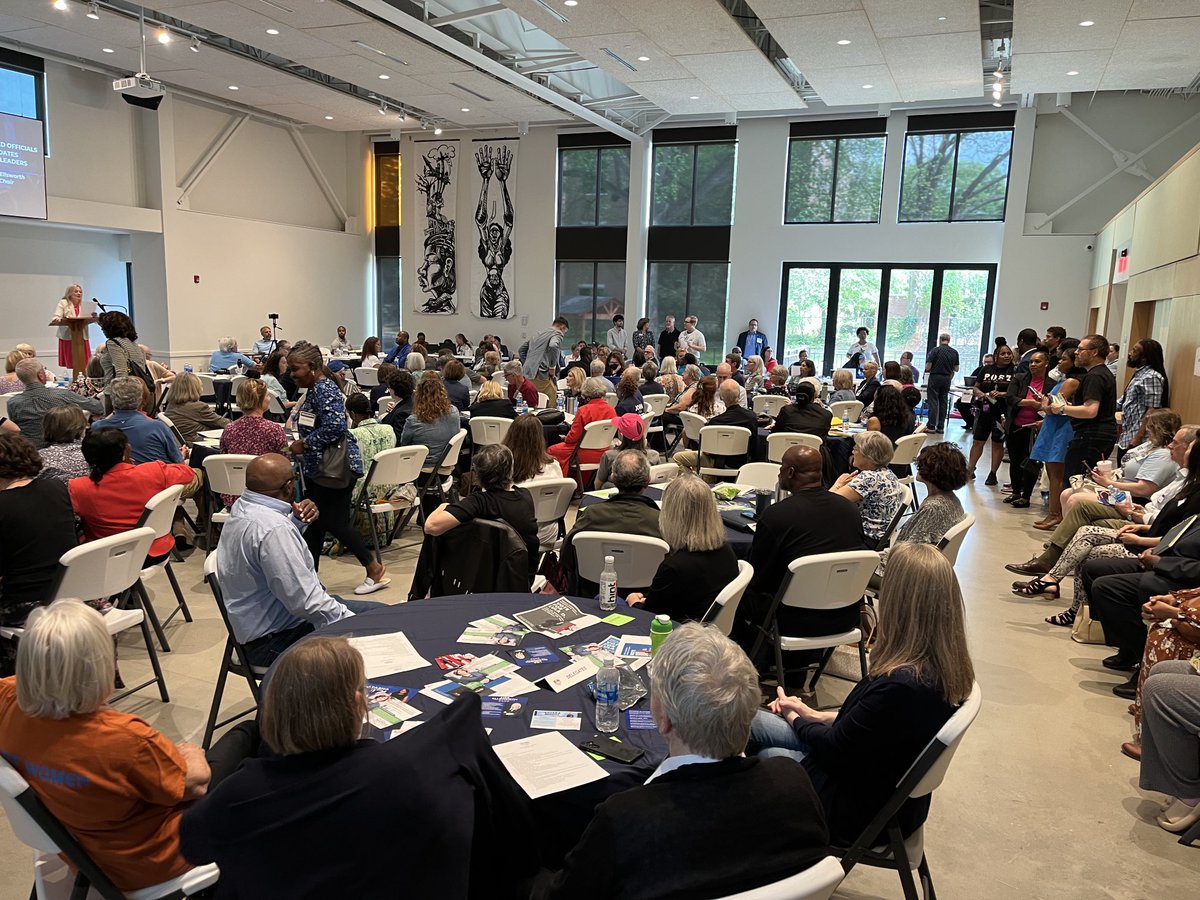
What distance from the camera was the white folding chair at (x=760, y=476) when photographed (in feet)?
17.8

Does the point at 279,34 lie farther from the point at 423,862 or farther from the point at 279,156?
the point at 423,862

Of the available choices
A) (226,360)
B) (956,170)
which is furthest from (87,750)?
(956,170)

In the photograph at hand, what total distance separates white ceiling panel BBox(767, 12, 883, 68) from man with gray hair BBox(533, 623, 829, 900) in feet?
31.7

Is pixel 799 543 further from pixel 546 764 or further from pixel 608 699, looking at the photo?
pixel 546 764

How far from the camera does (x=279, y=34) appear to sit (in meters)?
10.8

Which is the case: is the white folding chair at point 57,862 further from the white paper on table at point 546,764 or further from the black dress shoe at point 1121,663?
the black dress shoe at point 1121,663

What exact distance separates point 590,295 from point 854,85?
7203mm

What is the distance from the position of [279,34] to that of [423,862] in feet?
39.3

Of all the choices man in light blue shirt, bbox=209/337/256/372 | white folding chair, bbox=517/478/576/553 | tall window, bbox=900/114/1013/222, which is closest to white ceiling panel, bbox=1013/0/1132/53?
tall window, bbox=900/114/1013/222

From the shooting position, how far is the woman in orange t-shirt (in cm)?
180

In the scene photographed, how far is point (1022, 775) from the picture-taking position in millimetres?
3467

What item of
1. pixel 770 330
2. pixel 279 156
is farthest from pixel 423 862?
pixel 279 156

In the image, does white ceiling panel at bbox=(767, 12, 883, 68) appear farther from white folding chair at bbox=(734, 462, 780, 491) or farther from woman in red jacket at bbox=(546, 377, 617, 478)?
white folding chair at bbox=(734, 462, 780, 491)

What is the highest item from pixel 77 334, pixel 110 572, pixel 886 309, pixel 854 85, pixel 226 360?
pixel 854 85
